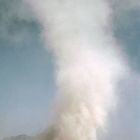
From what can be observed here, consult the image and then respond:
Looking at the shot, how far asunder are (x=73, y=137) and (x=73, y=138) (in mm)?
445

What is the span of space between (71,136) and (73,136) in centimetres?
135

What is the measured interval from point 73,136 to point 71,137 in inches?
48.3

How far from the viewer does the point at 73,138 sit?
6156 inches

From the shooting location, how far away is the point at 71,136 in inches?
6206

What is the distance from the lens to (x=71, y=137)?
157250mm

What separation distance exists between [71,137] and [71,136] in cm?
53

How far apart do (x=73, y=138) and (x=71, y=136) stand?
167 cm

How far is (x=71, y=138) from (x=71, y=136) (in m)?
0.94

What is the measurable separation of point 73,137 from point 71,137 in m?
1.26

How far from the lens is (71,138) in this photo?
516 ft

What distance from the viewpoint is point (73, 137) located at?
156375mm
